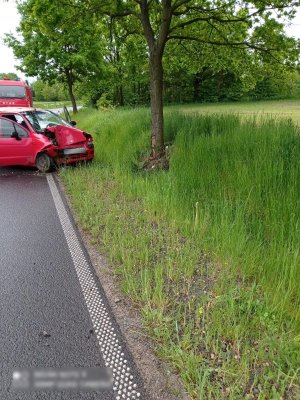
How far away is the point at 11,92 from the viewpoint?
57.6 feet

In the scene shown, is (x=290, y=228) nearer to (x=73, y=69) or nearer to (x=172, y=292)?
(x=172, y=292)

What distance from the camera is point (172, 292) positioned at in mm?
3186

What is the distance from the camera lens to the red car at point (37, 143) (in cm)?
883

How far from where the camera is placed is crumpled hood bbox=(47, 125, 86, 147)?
29.6 feet

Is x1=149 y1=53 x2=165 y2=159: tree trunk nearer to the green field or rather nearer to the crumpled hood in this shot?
the crumpled hood

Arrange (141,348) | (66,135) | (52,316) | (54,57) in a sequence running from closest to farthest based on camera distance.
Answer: (141,348) → (52,316) → (66,135) → (54,57)


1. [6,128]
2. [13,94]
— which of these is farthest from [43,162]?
[13,94]

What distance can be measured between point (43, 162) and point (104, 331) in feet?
23.2

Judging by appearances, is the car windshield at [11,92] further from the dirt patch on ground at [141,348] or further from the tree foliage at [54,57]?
the dirt patch on ground at [141,348]

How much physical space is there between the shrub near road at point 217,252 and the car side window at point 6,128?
3.15m

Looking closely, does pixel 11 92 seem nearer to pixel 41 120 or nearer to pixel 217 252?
pixel 41 120

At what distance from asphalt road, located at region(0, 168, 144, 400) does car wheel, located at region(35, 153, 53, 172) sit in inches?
155

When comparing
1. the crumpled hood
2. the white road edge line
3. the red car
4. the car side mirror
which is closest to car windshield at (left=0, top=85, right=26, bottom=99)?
the red car

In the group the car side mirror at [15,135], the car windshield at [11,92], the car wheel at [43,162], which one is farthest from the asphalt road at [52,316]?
the car windshield at [11,92]
